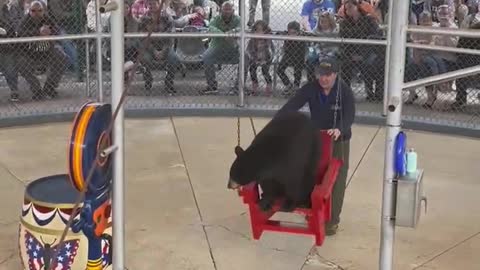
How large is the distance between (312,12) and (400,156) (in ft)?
23.1

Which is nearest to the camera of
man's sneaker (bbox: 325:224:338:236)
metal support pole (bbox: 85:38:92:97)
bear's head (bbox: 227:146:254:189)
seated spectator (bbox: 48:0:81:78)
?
bear's head (bbox: 227:146:254:189)

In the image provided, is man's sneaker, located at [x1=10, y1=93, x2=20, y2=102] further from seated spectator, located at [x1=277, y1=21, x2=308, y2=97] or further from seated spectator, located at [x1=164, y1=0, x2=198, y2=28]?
seated spectator, located at [x1=277, y1=21, x2=308, y2=97]

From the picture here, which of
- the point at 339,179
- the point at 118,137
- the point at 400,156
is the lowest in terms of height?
the point at 339,179

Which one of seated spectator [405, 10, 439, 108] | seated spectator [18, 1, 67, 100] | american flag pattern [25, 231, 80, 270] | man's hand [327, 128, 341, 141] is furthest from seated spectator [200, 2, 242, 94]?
american flag pattern [25, 231, 80, 270]

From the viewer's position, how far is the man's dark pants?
5.64m

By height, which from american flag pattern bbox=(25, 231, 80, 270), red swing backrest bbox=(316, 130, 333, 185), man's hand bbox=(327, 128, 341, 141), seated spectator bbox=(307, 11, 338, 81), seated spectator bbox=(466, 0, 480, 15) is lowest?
american flag pattern bbox=(25, 231, 80, 270)

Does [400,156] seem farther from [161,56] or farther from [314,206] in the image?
[161,56]

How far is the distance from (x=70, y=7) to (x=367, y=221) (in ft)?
19.2

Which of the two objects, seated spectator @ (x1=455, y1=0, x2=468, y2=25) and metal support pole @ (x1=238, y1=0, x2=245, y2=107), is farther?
seated spectator @ (x1=455, y1=0, x2=468, y2=25)

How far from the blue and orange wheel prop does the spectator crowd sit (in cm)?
635

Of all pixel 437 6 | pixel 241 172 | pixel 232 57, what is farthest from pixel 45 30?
pixel 241 172

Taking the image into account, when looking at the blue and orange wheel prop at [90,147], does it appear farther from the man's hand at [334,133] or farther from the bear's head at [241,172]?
the man's hand at [334,133]

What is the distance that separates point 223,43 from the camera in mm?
10367

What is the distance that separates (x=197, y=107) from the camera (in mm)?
10445
